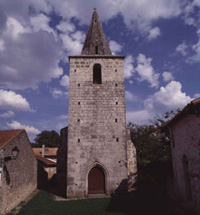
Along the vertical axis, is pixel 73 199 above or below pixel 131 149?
below

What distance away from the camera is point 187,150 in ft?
27.5

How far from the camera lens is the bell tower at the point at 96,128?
41.0 ft

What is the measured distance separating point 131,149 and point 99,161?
275cm

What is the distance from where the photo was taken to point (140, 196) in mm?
11422

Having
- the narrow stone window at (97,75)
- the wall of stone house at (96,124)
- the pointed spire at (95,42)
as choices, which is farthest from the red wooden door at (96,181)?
the pointed spire at (95,42)

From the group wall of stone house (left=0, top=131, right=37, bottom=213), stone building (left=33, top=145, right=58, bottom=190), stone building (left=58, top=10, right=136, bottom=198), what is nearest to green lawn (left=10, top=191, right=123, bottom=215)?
wall of stone house (left=0, top=131, right=37, bottom=213)

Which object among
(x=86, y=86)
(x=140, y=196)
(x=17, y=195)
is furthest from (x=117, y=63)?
(x=17, y=195)

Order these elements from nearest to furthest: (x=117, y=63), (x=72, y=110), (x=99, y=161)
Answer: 1. (x=99, y=161)
2. (x=72, y=110)
3. (x=117, y=63)

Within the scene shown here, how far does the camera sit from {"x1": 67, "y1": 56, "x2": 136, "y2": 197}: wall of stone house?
12531 millimetres

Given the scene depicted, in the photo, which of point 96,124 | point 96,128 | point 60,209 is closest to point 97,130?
point 96,128

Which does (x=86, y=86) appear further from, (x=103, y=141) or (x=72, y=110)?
(x=103, y=141)

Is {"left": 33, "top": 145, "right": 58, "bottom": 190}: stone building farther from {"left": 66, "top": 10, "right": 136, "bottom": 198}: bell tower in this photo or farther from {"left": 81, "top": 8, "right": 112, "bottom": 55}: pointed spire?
{"left": 81, "top": 8, "right": 112, "bottom": 55}: pointed spire

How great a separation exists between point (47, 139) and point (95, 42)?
3746 centimetres

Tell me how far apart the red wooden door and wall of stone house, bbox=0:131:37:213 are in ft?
13.9
